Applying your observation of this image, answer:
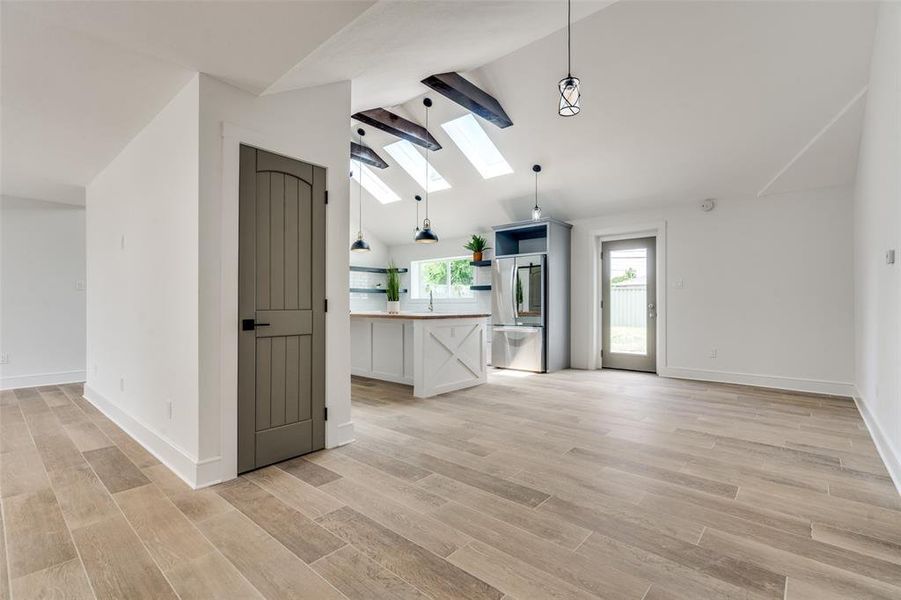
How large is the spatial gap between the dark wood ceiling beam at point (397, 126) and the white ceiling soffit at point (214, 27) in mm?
2876

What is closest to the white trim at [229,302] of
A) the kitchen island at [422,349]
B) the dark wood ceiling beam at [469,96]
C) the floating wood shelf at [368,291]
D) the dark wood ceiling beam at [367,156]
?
the dark wood ceiling beam at [469,96]

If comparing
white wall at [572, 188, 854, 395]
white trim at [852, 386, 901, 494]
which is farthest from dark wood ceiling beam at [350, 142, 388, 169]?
white trim at [852, 386, 901, 494]

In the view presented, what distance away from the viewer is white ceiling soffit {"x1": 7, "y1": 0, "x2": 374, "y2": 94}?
1.89 meters

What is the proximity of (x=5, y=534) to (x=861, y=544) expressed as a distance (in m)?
3.85

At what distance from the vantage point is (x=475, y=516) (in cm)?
208

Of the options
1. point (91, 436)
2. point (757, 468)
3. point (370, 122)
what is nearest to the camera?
point (757, 468)

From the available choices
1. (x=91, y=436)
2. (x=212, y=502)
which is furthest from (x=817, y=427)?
(x=91, y=436)

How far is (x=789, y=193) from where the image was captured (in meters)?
5.11

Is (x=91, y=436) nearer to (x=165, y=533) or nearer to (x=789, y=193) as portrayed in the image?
(x=165, y=533)

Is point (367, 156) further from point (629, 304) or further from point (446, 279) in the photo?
point (629, 304)

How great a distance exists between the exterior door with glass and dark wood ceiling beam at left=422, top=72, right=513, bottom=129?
9.20ft

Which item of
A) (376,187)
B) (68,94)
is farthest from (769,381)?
(68,94)

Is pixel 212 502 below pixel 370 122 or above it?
below

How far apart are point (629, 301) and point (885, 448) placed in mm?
3847
